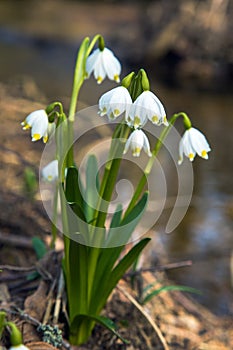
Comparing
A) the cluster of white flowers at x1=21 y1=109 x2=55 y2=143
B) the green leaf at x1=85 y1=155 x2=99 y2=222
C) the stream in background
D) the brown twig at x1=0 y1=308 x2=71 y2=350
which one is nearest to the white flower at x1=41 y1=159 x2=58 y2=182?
the green leaf at x1=85 y1=155 x2=99 y2=222

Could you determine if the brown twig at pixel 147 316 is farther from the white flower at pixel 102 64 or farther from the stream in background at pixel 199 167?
the stream in background at pixel 199 167

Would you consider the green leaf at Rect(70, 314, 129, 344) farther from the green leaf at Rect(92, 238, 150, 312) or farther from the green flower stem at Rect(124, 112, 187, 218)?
the green flower stem at Rect(124, 112, 187, 218)

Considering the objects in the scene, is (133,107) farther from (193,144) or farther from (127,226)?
(127,226)

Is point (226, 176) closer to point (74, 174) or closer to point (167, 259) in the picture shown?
point (167, 259)

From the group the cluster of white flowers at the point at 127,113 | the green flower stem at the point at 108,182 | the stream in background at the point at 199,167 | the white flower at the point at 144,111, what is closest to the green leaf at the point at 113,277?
the green flower stem at the point at 108,182

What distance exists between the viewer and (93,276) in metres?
1.79

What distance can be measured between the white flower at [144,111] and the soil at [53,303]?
0.64 m

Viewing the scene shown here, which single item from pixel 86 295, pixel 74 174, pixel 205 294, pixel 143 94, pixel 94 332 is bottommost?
pixel 205 294

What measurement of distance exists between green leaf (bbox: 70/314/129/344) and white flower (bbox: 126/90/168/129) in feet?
1.97

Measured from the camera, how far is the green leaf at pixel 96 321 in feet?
5.65

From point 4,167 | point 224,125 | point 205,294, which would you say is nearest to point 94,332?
point 205,294

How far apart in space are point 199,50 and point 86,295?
5407 millimetres

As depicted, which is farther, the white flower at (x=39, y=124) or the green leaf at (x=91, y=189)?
the green leaf at (x=91, y=189)

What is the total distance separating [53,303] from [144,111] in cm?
74
